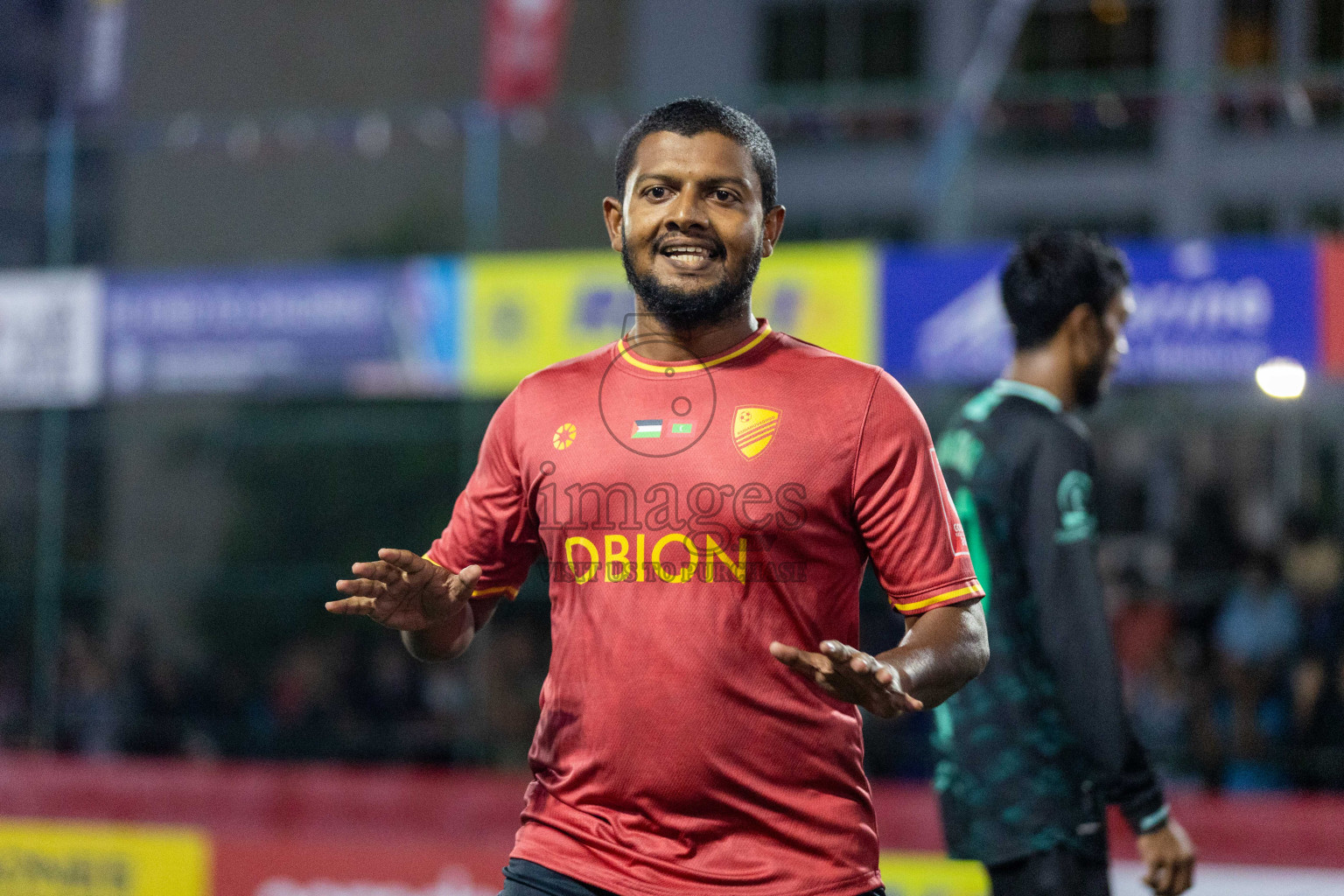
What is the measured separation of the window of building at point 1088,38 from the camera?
1777cm

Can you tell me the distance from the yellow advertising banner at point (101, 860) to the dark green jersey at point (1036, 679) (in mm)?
3866

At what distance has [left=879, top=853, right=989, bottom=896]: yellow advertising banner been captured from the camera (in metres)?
5.41

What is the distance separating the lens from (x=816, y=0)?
18.7 metres

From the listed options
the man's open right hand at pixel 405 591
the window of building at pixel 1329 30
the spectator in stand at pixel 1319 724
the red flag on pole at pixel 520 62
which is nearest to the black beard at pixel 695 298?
the man's open right hand at pixel 405 591

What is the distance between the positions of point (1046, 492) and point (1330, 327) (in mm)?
4109

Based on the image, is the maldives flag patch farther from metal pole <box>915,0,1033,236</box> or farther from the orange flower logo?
metal pole <box>915,0,1033,236</box>

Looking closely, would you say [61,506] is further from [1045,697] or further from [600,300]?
[1045,697]

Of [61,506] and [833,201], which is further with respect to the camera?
[833,201]

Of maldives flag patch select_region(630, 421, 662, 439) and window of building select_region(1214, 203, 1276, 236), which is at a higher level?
window of building select_region(1214, 203, 1276, 236)

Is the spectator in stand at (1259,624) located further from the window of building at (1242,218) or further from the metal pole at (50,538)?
the window of building at (1242,218)

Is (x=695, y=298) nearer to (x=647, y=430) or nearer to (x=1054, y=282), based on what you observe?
(x=647, y=430)

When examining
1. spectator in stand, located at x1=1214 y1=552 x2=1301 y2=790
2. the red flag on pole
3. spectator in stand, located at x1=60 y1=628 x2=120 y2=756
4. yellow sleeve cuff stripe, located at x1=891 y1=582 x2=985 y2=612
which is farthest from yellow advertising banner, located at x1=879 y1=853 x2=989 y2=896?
the red flag on pole

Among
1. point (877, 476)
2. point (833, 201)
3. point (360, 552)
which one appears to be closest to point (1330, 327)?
point (877, 476)

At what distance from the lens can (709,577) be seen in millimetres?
2383
